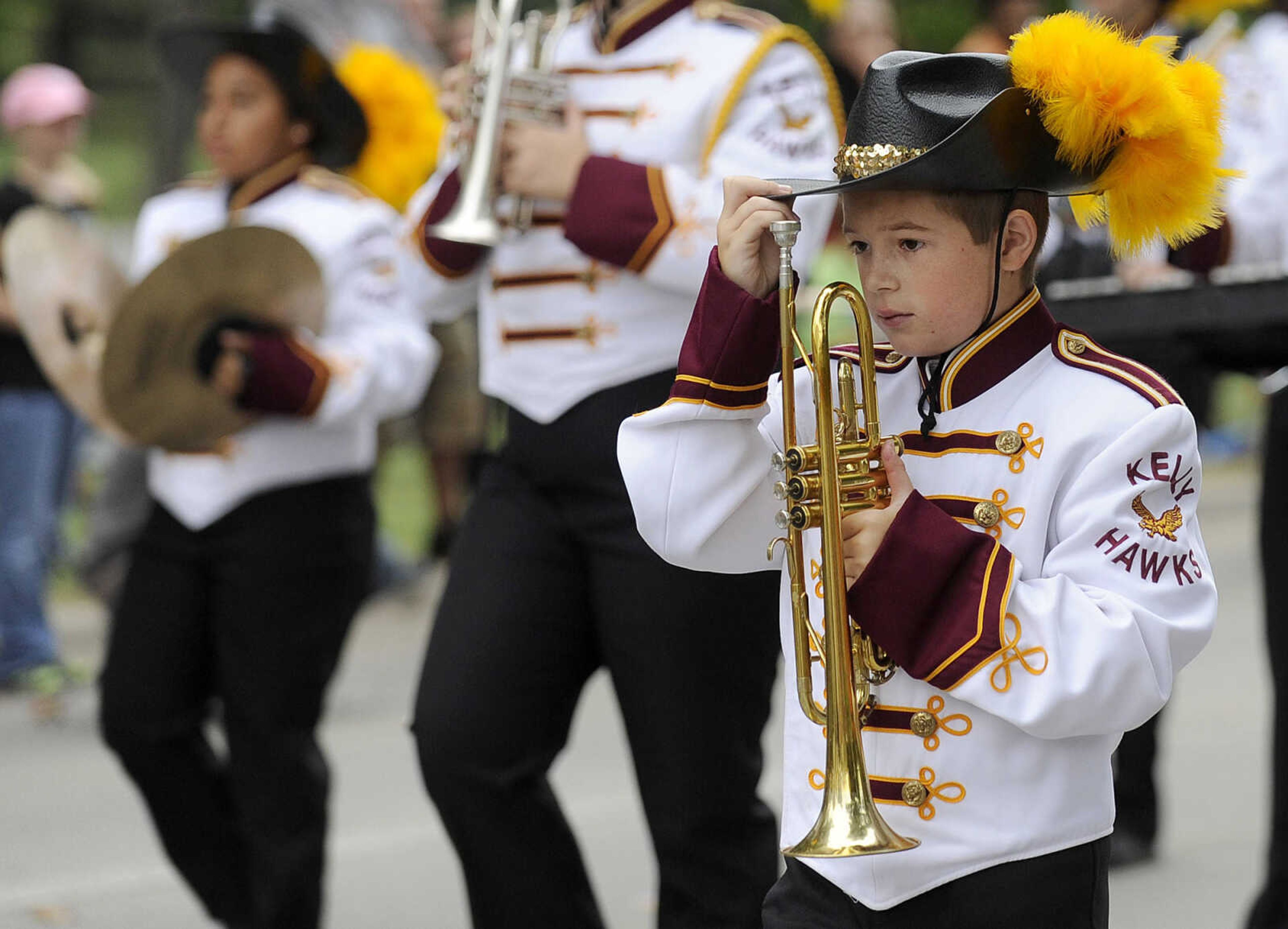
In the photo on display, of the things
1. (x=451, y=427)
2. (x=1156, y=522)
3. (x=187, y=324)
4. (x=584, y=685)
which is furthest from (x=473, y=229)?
(x=451, y=427)

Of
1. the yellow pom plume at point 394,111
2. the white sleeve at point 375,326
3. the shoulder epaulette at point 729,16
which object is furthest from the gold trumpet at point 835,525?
the yellow pom plume at point 394,111

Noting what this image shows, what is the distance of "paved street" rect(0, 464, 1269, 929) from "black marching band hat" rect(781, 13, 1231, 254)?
4.19 ft

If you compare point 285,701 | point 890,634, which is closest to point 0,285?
point 285,701

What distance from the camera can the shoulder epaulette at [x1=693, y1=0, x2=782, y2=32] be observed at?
350cm

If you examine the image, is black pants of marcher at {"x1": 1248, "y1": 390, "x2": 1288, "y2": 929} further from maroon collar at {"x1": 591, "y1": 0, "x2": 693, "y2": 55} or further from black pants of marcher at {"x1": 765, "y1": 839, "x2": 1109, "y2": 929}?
black pants of marcher at {"x1": 765, "y1": 839, "x2": 1109, "y2": 929}

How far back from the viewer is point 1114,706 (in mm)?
2281

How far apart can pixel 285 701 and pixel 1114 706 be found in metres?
2.24

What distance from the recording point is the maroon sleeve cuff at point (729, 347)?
98.7 inches

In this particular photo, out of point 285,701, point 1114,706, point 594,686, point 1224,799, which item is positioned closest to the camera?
point 1114,706

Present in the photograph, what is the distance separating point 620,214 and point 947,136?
1.01 m

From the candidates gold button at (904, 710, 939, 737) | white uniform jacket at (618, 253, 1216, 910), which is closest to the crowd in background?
white uniform jacket at (618, 253, 1216, 910)

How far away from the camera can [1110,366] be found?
96.3 inches

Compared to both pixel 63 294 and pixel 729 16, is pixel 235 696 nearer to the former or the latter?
pixel 63 294

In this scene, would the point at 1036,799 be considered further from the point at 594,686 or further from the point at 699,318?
the point at 594,686
